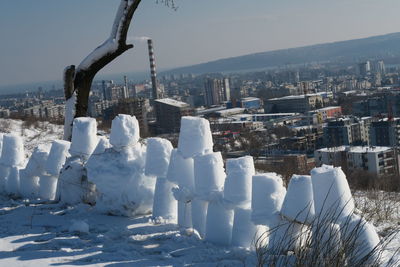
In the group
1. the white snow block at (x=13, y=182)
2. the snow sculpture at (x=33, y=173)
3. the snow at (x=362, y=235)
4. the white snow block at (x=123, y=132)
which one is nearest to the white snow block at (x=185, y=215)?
the white snow block at (x=123, y=132)

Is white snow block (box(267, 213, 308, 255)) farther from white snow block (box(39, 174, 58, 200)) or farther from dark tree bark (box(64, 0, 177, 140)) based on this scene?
dark tree bark (box(64, 0, 177, 140))

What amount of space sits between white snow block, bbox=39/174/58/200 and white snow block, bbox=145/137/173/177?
1.43m

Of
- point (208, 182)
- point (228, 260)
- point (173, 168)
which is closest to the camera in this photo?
point (228, 260)

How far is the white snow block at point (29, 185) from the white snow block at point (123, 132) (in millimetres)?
1396

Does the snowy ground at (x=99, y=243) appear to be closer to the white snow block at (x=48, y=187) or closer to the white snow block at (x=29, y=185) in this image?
the white snow block at (x=48, y=187)

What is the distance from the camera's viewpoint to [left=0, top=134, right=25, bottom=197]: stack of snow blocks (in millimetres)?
5645

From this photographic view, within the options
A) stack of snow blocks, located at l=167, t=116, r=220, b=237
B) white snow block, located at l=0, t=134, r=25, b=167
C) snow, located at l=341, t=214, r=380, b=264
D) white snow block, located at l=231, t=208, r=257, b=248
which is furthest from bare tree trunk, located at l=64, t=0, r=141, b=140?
snow, located at l=341, t=214, r=380, b=264

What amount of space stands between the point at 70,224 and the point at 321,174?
200cm

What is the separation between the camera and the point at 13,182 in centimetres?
562

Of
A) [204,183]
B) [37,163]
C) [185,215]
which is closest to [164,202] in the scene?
[185,215]

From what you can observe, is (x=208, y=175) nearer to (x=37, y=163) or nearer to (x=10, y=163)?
(x=37, y=163)

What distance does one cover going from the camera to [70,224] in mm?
4125

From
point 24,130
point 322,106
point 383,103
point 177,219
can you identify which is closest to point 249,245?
point 177,219

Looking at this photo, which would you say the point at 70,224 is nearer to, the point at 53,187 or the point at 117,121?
the point at 117,121
